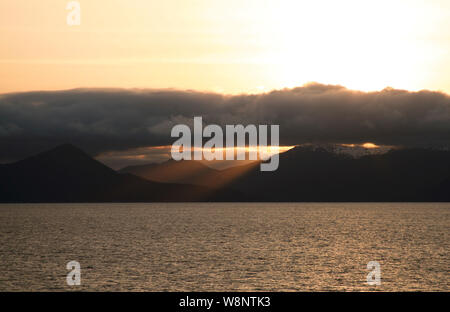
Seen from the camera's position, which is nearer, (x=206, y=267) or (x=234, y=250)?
(x=206, y=267)

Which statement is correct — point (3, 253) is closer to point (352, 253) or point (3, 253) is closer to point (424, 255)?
point (352, 253)

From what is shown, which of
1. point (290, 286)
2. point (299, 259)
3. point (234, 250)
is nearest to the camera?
point (290, 286)

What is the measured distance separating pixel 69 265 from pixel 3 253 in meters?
28.5

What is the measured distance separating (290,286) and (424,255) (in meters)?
48.5

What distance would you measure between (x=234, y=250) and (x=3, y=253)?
45.0 m

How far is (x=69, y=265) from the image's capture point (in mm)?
83375
